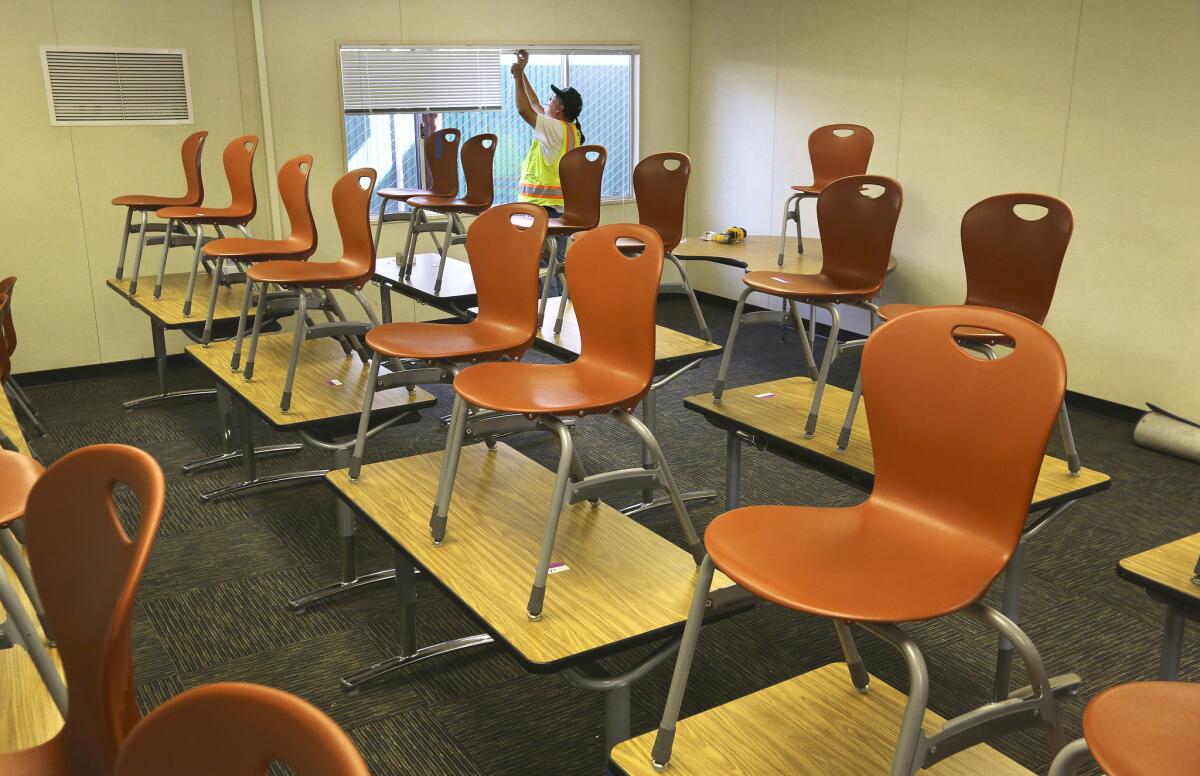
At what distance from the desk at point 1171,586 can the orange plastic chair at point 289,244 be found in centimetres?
344

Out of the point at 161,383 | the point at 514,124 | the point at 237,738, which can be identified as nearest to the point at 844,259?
the point at 237,738

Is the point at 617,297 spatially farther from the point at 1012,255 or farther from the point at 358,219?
the point at 358,219

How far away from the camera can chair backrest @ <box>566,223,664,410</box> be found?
2.53m

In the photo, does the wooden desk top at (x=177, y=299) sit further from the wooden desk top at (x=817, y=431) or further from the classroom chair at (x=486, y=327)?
the wooden desk top at (x=817, y=431)

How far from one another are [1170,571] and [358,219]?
10.2 ft

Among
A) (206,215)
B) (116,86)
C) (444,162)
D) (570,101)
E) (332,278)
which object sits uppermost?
(116,86)

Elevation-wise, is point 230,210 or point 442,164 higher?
point 442,164

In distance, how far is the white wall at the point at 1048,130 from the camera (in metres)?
4.76

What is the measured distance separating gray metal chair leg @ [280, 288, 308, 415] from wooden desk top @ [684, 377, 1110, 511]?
1.44m

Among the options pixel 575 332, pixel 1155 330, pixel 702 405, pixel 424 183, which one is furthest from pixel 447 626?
pixel 424 183

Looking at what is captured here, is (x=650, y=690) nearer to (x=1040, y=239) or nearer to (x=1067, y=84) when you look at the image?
(x=1040, y=239)

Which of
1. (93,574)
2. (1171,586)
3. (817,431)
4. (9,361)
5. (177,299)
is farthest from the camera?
(177,299)

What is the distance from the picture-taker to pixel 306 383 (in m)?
3.90

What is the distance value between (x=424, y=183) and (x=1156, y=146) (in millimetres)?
4630
